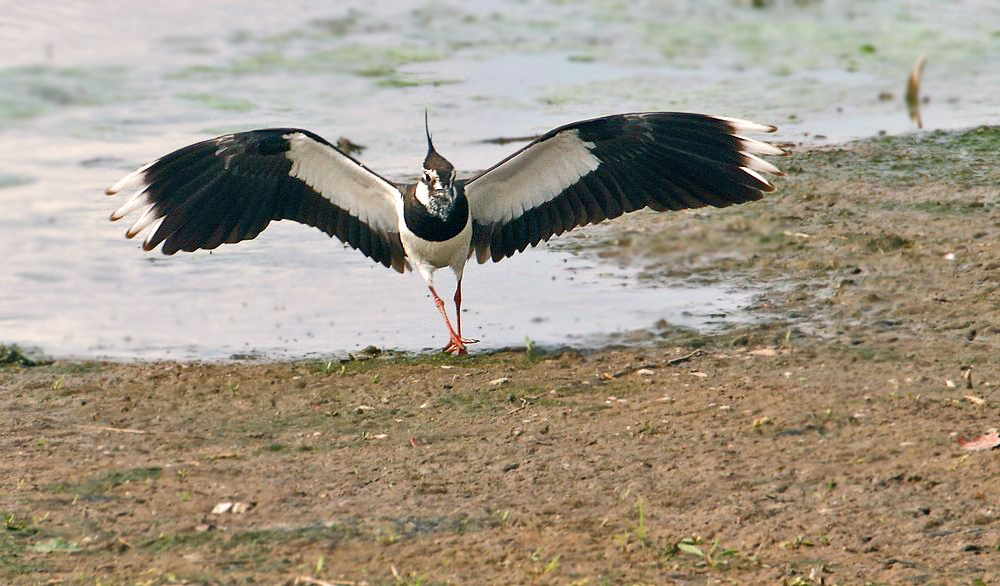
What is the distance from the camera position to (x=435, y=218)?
6.50 metres

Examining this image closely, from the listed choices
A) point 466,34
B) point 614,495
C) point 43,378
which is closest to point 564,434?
point 614,495

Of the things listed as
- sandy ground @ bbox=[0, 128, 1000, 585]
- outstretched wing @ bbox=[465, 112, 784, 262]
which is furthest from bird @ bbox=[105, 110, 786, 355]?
sandy ground @ bbox=[0, 128, 1000, 585]

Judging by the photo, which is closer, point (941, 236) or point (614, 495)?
point (614, 495)

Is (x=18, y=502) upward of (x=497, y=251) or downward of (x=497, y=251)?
downward

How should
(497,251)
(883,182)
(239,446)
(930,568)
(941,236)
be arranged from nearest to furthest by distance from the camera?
1. (930,568)
2. (239,446)
3. (497,251)
4. (941,236)
5. (883,182)

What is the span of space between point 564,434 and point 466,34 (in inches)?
375

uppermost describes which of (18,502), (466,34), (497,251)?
(466,34)

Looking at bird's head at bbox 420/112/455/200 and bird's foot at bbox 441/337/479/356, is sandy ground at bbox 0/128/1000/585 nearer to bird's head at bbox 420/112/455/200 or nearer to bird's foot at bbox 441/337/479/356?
bird's foot at bbox 441/337/479/356

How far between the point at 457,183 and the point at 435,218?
9.3 inches

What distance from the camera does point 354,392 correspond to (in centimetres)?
594

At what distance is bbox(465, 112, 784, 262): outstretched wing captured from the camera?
6.39 metres

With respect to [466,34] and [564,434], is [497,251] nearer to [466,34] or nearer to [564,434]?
[564,434]

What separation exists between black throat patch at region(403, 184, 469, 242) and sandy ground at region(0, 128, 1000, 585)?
0.59 meters

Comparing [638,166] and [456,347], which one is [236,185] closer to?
[456,347]
